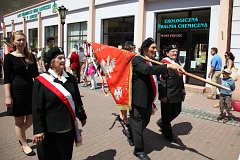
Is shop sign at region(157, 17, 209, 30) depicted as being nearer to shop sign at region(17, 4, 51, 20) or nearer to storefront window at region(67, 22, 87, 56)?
storefront window at region(67, 22, 87, 56)

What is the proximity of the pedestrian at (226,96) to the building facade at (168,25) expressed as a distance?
354 cm

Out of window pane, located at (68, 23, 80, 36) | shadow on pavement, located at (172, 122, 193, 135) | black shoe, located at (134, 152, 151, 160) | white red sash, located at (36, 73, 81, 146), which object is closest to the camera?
white red sash, located at (36, 73, 81, 146)

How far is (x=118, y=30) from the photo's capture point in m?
15.4

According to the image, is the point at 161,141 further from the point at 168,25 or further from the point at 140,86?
the point at 168,25

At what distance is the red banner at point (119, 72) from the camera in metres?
4.23

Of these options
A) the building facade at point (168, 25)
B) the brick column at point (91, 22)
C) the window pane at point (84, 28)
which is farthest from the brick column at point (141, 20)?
the window pane at point (84, 28)

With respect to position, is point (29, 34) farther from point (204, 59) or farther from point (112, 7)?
point (204, 59)

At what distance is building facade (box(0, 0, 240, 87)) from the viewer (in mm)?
9703

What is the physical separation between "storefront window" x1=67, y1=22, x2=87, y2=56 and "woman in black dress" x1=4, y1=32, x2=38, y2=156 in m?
14.4

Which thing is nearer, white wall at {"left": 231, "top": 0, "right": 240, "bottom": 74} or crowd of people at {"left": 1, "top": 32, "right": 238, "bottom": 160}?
crowd of people at {"left": 1, "top": 32, "right": 238, "bottom": 160}

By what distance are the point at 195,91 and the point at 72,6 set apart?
11.9m

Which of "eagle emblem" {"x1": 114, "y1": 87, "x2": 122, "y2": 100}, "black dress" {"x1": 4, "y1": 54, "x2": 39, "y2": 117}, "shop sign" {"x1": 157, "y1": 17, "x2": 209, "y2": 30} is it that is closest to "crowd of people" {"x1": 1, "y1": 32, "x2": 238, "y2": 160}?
"black dress" {"x1": 4, "y1": 54, "x2": 39, "y2": 117}

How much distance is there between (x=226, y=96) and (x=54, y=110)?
5.03 m

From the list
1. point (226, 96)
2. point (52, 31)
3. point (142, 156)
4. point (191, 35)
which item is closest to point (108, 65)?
point (142, 156)
